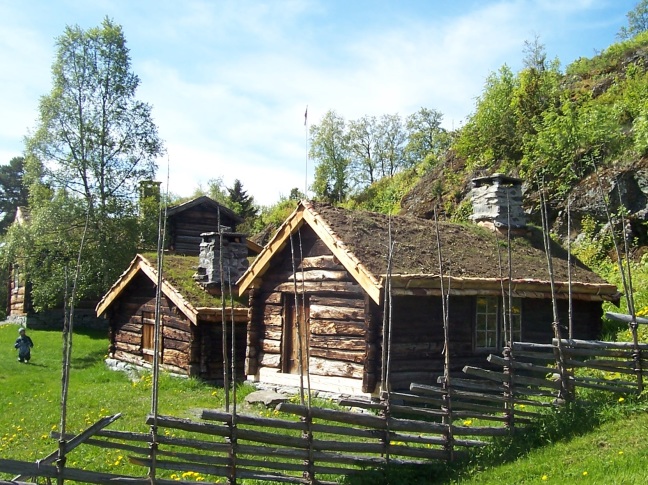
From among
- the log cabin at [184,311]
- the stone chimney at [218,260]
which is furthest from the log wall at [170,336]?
the stone chimney at [218,260]

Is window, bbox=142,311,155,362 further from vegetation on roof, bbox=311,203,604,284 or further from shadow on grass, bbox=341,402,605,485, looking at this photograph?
A: shadow on grass, bbox=341,402,605,485

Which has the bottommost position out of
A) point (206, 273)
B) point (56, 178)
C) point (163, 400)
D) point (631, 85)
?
point (163, 400)

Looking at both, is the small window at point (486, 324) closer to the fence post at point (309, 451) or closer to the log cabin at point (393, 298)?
the log cabin at point (393, 298)

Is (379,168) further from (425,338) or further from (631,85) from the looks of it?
(425,338)

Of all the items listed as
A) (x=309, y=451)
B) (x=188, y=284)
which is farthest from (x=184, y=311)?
(x=309, y=451)

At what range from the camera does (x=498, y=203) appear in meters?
17.9

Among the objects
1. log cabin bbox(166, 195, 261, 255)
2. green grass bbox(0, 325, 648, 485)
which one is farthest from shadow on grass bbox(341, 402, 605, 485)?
log cabin bbox(166, 195, 261, 255)

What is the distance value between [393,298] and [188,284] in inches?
310

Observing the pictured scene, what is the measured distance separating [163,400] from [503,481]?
9.33 meters

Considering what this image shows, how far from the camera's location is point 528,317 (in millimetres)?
Answer: 14734

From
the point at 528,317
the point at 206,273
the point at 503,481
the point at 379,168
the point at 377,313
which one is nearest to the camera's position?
the point at 503,481

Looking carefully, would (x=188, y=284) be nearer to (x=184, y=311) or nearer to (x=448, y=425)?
(x=184, y=311)

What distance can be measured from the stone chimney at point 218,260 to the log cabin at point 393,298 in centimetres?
261

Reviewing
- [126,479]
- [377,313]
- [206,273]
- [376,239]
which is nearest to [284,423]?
[126,479]
